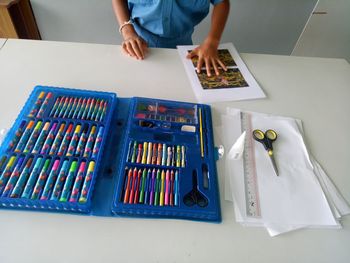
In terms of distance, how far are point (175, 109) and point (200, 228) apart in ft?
1.05

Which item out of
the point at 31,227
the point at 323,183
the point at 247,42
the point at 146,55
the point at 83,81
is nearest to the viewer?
the point at 31,227

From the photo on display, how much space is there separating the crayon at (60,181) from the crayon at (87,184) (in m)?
0.04

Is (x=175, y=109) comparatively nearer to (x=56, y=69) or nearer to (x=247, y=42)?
(x=56, y=69)

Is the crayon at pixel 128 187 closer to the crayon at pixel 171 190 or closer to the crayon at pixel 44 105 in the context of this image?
the crayon at pixel 171 190

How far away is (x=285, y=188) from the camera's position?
0.54m

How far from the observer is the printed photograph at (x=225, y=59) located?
2.77 feet

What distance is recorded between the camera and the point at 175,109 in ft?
2.18

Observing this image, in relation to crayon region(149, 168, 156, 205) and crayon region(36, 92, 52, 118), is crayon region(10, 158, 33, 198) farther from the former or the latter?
crayon region(149, 168, 156, 205)

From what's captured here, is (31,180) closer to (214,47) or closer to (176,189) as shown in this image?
(176,189)

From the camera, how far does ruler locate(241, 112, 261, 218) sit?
1.66 ft

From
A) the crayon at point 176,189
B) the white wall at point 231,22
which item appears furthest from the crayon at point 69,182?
the white wall at point 231,22

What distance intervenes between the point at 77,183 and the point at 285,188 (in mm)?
445

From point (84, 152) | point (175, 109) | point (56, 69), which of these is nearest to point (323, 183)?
point (175, 109)

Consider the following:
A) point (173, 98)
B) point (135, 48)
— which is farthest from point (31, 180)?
point (135, 48)
